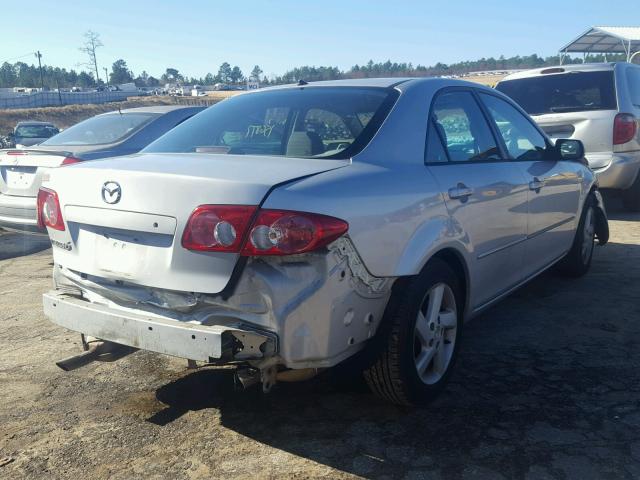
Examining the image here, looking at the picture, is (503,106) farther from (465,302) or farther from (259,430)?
(259,430)

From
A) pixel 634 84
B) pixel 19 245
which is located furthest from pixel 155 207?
pixel 634 84

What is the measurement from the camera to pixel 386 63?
157ft

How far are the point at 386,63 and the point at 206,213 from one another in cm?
4741

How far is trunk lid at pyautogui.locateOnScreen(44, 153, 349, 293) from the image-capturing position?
254 centimetres

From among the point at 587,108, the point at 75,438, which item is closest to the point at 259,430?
the point at 75,438

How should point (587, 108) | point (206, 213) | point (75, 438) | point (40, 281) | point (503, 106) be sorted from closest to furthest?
point (206, 213) < point (75, 438) < point (503, 106) < point (40, 281) < point (587, 108)

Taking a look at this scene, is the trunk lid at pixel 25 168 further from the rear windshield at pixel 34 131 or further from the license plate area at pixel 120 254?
the rear windshield at pixel 34 131

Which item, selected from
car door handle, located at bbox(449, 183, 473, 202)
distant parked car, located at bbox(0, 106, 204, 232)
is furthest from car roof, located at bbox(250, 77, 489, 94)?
Answer: distant parked car, located at bbox(0, 106, 204, 232)

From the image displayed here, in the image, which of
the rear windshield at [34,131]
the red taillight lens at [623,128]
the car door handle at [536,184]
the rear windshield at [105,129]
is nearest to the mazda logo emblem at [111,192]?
the car door handle at [536,184]

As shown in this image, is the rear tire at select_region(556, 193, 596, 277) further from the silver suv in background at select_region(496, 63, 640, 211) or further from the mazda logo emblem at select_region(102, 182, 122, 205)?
→ the mazda logo emblem at select_region(102, 182, 122, 205)

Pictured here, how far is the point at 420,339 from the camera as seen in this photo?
3.16 m

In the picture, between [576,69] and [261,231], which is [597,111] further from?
[261,231]

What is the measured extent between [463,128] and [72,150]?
437 centimetres

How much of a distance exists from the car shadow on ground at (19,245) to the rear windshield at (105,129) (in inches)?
44.3
